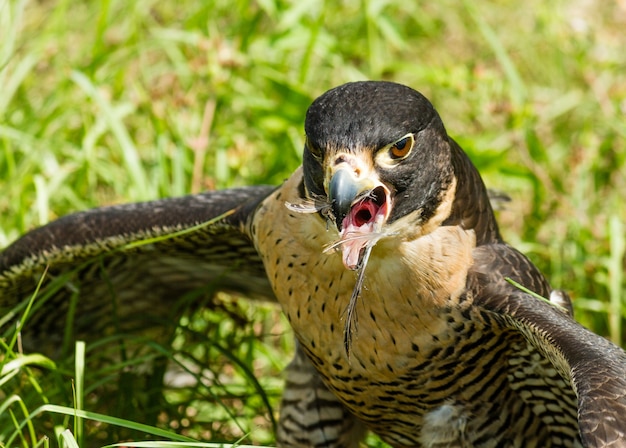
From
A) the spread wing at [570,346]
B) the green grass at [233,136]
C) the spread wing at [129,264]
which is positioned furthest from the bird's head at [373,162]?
the green grass at [233,136]

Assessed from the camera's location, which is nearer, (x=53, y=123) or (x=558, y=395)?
(x=558, y=395)

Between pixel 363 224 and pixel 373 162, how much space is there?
0.65ft

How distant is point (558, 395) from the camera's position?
402 cm

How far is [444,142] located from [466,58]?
4401mm

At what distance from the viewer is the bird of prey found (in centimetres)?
350

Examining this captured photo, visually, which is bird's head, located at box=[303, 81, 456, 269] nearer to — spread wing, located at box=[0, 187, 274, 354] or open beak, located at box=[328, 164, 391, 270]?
open beak, located at box=[328, 164, 391, 270]

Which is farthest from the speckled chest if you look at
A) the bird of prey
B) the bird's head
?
the bird's head

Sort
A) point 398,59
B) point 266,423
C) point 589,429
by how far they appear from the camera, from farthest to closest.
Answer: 1. point 398,59
2. point 266,423
3. point 589,429

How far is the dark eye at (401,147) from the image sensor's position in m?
3.55

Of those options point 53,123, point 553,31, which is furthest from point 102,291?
point 553,31

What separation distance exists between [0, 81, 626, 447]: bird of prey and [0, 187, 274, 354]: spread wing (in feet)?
0.04

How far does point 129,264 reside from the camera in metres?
4.92

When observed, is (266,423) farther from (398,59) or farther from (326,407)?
(398,59)

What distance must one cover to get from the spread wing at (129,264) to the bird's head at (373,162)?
921 mm
